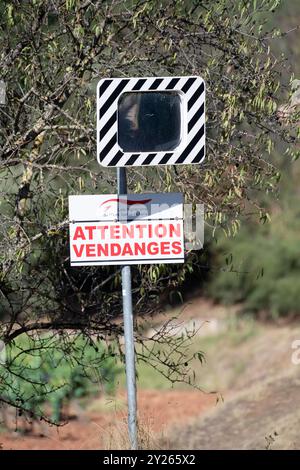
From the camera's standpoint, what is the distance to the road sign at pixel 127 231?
730cm

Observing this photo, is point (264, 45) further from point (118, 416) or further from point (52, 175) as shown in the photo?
point (118, 416)

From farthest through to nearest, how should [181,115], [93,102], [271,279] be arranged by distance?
1. [271,279]
2. [93,102]
3. [181,115]

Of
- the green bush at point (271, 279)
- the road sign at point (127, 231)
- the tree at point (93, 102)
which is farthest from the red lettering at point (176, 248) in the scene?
the green bush at point (271, 279)

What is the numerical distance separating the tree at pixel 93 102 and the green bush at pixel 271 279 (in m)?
8.77

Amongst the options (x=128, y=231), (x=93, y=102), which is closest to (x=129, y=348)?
(x=128, y=231)

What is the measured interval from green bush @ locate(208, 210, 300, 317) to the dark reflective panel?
10266mm

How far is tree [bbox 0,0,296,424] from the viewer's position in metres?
8.70

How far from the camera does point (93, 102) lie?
345 inches

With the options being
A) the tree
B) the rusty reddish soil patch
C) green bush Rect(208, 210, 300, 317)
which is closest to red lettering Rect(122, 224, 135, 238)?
the tree

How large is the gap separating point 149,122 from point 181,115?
0.23 meters

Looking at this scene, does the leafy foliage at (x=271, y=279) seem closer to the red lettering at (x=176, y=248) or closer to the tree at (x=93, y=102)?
the tree at (x=93, y=102)

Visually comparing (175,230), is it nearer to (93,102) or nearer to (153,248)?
(153,248)

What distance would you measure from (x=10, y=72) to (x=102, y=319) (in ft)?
7.88

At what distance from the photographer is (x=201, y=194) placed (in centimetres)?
885
